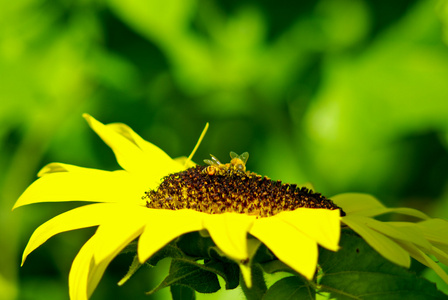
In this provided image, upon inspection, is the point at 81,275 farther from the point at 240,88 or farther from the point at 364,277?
the point at 240,88

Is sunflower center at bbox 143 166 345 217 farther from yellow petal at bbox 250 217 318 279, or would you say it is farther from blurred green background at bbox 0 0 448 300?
blurred green background at bbox 0 0 448 300

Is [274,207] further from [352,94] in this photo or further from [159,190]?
[352,94]

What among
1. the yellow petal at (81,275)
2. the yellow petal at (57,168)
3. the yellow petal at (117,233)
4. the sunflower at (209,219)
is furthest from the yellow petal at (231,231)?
the yellow petal at (57,168)

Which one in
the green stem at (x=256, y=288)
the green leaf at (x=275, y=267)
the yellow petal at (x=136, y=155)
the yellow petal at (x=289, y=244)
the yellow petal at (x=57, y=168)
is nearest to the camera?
the yellow petal at (x=289, y=244)

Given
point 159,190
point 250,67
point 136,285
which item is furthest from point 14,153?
point 159,190

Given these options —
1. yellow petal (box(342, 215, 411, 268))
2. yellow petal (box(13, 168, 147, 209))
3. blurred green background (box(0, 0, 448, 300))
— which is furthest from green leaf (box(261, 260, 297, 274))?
blurred green background (box(0, 0, 448, 300))

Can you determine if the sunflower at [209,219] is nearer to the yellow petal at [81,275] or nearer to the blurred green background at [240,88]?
the yellow petal at [81,275]

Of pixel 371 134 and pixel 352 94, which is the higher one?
pixel 352 94
